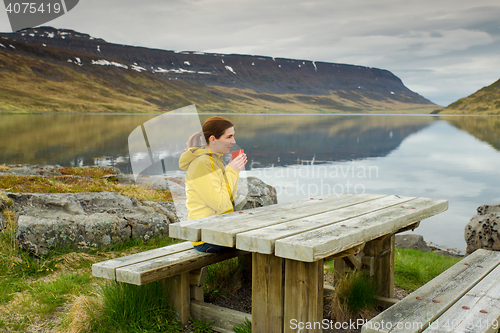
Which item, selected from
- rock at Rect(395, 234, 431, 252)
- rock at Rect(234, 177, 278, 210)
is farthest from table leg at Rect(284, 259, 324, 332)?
Result: rock at Rect(395, 234, 431, 252)

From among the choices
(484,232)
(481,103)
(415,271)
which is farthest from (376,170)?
(481,103)

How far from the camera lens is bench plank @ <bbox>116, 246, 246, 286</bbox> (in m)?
2.84

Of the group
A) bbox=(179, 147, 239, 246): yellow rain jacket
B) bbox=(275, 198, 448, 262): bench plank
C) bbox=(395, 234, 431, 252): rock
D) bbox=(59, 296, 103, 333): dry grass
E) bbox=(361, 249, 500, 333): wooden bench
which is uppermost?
bbox=(179, 147, 239, 246): yellow rain jacket

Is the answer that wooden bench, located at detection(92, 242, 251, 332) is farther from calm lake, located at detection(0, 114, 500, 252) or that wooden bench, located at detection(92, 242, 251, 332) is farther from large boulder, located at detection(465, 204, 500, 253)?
calm lake, located at detection(0, 114, 500, 252)

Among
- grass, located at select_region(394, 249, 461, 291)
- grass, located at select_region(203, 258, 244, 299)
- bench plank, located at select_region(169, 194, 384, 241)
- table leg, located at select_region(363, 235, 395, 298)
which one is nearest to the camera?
bench plank, located at select_region(169, 194, 384, 241)

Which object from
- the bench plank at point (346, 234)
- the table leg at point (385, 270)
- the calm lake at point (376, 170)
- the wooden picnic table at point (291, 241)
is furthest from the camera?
the calm lake at point (376, 170)

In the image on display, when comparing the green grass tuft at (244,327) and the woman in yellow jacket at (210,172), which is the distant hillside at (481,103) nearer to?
the woman in yellow jacket at (210,172)

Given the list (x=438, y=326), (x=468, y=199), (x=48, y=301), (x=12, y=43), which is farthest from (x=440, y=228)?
(x=12, y=43)

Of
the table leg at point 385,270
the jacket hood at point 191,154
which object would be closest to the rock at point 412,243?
the table leg at point 385,270

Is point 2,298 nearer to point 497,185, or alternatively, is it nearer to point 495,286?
point 495,286

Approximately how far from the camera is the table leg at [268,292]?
2.81 metres

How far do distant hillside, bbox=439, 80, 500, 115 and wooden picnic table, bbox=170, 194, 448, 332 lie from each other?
149094 millimetres

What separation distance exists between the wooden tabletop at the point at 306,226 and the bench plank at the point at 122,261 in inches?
19.3

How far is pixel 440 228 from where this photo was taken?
8.91 m
